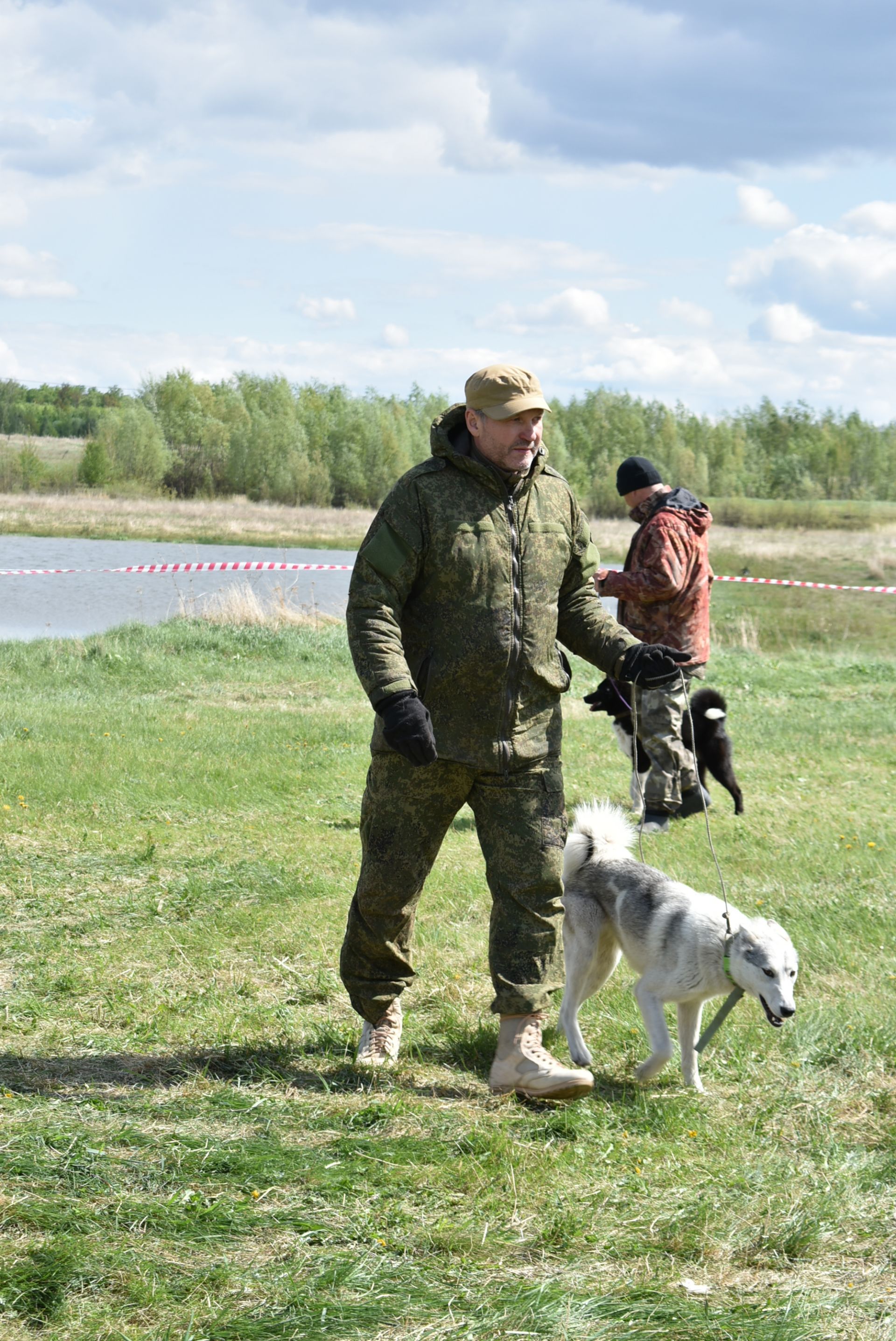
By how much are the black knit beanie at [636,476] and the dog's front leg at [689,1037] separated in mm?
4110

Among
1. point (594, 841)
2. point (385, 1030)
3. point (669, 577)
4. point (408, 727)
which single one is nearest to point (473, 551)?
point (408, 727)

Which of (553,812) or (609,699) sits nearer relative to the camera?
(553,812)

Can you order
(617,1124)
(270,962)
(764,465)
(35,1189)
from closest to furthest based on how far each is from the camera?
1. (35,1189)
2. (617,1124)
3. (270,962)
4. (764,465)

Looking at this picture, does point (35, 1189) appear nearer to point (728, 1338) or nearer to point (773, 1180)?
point (728, 1338)

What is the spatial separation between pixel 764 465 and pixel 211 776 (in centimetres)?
9269

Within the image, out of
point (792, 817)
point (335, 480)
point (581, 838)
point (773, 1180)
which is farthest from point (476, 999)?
point (335, 480)

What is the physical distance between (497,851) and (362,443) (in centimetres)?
7578

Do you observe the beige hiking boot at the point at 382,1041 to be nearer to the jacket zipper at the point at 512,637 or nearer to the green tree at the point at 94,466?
the jacket zipper at the point at 512,637

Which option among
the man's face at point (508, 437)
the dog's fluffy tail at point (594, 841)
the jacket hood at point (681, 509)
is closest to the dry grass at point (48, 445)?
the jacket hood at point (681, 509)

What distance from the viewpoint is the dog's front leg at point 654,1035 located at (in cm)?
437

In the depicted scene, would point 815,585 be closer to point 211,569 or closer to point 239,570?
point 211,569

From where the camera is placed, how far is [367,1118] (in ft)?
12.7

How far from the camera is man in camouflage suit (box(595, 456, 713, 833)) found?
25.2 feet

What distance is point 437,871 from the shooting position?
704 centimetres
